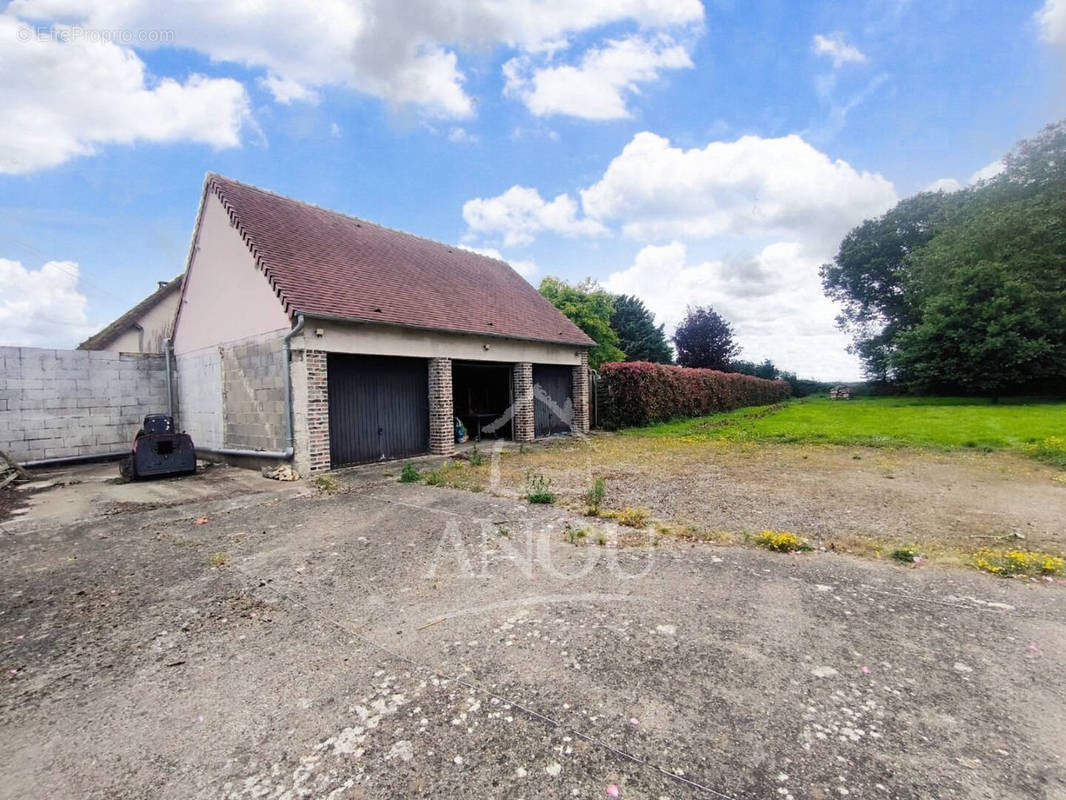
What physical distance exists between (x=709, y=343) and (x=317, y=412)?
32511mm

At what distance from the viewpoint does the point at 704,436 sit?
1348cm

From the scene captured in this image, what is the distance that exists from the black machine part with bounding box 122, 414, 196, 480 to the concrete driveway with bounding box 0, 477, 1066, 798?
429 centimetres

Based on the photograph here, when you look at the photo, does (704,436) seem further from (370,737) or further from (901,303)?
(901,303)

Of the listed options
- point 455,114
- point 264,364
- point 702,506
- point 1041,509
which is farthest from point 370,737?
point 455,114

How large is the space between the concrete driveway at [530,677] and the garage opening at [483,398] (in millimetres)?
9440

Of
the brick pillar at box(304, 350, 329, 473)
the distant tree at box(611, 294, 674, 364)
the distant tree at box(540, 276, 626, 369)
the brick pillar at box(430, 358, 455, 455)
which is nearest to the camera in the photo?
the brick pillar at box(304, 350, 329, 473)

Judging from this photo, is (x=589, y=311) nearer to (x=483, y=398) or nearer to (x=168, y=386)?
(x=483, y=398)

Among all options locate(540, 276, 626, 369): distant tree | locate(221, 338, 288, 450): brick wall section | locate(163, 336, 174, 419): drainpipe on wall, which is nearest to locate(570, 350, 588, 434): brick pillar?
locate(221, 338, 288, 450): brick wall section

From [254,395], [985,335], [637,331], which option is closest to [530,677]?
[254,395]

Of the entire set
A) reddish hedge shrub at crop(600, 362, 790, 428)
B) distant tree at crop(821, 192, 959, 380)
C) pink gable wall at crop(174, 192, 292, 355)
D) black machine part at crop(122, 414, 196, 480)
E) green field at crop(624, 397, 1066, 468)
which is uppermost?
distant tree at crop(821, 192, 959, 380)

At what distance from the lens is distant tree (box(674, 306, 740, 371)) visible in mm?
35031

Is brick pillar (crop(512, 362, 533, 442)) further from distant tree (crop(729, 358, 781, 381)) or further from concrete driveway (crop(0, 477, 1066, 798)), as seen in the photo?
distant tree (crop(729, 358, 781, 381))

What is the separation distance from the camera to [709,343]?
35125mm

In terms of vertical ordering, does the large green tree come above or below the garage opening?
above
